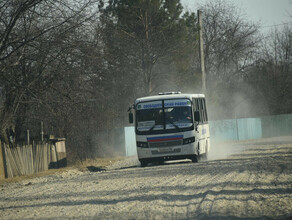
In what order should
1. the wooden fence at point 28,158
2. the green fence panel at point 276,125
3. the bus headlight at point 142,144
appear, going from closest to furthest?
the wooden fence at point 28,158 → the bus headlight at point 142,144 → the green fence panel at point 276,125

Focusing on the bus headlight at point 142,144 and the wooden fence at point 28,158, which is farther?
the bus headlight at point 142,144

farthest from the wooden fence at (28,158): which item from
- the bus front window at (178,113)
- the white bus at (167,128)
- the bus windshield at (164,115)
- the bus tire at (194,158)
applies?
the bus tire at (194,158)

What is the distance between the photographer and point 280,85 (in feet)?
203

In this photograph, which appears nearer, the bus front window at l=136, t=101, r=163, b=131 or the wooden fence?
the wooden fence

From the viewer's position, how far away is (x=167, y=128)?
66.2ft

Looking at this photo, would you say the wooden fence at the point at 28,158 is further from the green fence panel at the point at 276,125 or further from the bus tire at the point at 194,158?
the green fence panel at the point at 276,125

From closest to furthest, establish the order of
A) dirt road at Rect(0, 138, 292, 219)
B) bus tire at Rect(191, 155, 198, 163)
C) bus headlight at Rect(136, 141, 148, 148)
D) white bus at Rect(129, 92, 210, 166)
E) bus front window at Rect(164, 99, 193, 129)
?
1. dirt road at Rect(0, 138, 292, 219)
2. white bus at Rect(129, 92, 210, 166)
3. bus headlight at Rect(136, 141, 148, 148)
4. bus front window at Rect(164, 99, 193, 129)
5. bus tire at Rect(191, 155, 198, 163)

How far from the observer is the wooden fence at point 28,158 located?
63.4 feet

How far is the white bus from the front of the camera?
20016mm

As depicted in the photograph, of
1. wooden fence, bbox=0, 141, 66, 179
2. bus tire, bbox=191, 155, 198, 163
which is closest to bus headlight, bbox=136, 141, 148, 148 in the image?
bus tire, bbox=191, 155, 198, 163

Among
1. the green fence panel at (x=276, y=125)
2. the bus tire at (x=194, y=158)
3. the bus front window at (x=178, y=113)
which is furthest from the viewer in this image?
the green fence panel at (x=276, y=125)

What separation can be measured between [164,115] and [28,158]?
19.8 feet

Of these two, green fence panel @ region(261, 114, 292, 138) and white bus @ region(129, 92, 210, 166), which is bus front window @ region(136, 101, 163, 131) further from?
green fence panel @ region(261, 114, 292, 138)

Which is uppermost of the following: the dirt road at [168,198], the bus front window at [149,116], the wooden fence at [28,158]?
the bus front window at [149,116]
